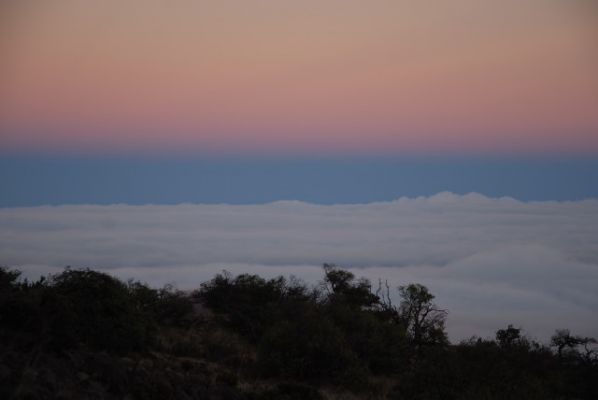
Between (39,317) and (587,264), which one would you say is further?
(587,264)

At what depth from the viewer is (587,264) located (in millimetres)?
148250

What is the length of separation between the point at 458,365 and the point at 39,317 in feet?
40.4

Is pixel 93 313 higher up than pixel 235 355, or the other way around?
pixel 93 313

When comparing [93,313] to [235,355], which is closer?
[93,313]

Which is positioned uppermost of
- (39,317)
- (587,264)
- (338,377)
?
(587,264)

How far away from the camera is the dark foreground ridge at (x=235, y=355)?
545 inches

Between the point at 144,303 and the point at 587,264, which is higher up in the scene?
the point at 587,264

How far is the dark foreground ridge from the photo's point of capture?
45.4ft

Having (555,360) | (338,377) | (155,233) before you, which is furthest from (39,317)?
(155,233)

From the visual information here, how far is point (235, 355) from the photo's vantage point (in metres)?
23.6

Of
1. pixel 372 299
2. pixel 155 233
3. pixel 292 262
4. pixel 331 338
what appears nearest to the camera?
pixel 331 338

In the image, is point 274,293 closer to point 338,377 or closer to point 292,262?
point 338,377

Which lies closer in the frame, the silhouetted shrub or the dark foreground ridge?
the dark foreground ridge

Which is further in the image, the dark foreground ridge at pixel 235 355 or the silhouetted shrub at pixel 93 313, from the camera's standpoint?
the silhouetted shrub at pixel 93 313
